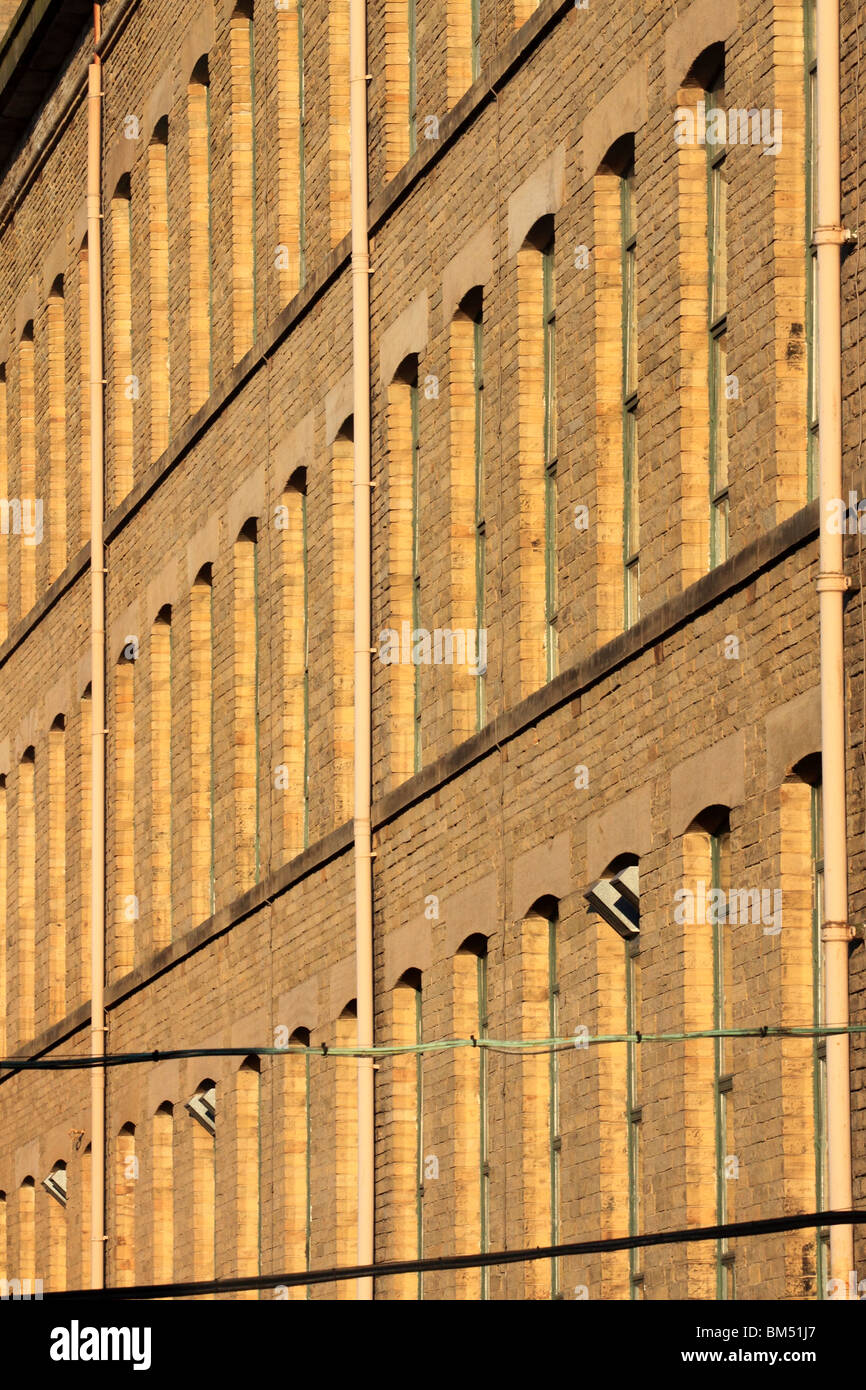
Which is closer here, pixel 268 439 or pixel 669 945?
pixel 669 945

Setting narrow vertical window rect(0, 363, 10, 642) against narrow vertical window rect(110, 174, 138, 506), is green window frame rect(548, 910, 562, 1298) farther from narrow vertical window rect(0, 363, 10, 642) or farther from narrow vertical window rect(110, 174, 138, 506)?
narrow vertical window rect(0, 363, 10, 642)

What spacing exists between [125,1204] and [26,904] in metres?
6.79

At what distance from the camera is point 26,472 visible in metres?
39.7

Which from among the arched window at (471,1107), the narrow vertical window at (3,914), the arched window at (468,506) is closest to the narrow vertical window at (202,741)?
the arched window at (468,506)

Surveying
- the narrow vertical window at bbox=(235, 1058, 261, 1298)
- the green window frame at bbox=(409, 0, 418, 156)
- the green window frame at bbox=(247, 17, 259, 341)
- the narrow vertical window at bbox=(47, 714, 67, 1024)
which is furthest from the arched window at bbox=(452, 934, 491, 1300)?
the narrow vertical window at bbox=(47, 714, 67, 1024)

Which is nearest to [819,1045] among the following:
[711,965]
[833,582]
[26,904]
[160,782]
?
[711,965]

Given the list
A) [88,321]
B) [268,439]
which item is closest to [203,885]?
[268,439]

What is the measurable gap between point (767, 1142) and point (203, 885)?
42.7 ft

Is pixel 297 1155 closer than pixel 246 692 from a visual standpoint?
Yes

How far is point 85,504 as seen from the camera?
119 ft

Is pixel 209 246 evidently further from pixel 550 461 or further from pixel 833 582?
pixel 833 582

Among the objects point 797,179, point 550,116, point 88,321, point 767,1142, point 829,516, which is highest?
point 88,321

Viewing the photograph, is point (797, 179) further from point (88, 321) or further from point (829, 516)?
point (88, 321)

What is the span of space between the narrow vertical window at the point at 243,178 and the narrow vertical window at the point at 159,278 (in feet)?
8.82
